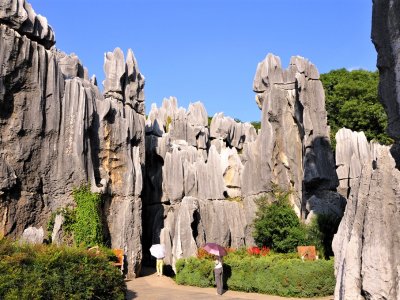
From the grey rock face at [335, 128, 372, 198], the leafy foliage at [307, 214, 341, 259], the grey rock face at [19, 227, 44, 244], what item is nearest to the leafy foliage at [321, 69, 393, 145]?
the grey rock face at [335, 128, 372, 198]

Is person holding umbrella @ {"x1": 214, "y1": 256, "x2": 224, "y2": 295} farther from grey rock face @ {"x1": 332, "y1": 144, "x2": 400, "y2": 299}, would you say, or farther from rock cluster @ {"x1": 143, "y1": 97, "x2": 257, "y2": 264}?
grey rock face @ {"x1": 332, "y1": 144, "x2": 400, "y2": 299}

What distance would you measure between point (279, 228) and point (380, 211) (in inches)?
624

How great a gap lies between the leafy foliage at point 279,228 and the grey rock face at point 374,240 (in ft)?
47.4

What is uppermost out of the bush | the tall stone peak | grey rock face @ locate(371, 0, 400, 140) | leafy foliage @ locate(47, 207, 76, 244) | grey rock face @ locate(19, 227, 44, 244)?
the tall stone peak

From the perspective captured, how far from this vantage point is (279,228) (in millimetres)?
20938

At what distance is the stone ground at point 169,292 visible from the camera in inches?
Answer: 580

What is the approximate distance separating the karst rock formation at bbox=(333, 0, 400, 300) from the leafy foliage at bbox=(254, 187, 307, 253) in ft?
46.8

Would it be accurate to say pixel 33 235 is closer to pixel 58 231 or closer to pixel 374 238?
pixel 58 231

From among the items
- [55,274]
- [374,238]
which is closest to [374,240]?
[374,238]

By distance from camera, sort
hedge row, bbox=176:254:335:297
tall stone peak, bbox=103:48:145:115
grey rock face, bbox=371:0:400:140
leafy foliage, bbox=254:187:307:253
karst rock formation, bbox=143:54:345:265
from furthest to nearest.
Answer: tall stone peak, bbox=103:48:145:115, karst rock formation, bbox=143:54:345:265, leafy foliage, bbox=254:187:307:253, hedge row, bbox=176:254:335:297, grey rock face, bbox=371:0:400:140

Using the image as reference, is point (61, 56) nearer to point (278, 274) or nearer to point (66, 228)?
point (66, 228)

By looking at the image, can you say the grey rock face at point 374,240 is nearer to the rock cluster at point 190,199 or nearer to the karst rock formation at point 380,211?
the karst rock formation at point 380,211

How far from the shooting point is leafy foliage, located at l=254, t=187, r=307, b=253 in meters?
20.4

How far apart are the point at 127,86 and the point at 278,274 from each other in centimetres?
1493
